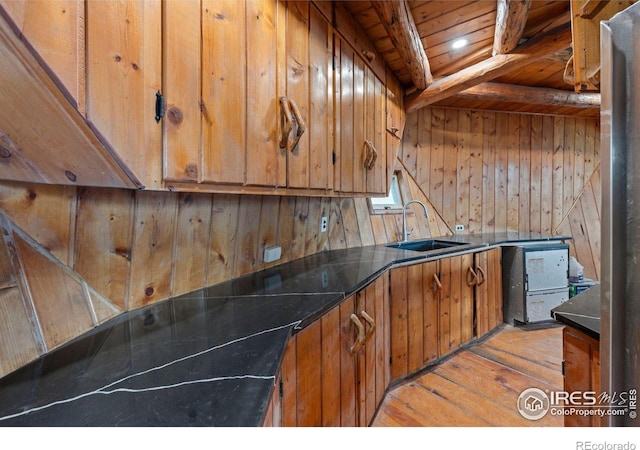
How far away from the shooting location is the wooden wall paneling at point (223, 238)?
1255mm

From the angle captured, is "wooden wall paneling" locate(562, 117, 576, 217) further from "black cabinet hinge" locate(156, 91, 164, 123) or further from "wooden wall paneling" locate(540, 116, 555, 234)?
"black cabinet hinge" locate(156, 91, 164, 123)

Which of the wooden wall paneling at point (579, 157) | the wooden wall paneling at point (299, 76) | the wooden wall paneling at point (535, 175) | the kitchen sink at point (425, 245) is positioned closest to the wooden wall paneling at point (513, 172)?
the wooden wall paneling at point (535, 175)

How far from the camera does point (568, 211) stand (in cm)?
363

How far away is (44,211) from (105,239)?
0.17m

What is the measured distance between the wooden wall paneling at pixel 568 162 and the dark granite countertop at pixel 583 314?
3.27m

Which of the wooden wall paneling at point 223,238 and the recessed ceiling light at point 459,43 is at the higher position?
the recessed ceiling light at point 459,43

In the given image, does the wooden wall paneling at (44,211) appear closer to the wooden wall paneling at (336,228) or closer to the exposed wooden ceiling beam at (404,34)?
the wooden wall paneling at (336,228)

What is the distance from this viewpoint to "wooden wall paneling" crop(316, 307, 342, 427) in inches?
41.8

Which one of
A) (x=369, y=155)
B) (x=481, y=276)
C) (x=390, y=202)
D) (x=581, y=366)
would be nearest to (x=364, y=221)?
(x=390, y=202)

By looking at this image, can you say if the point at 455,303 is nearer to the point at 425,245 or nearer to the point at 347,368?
the point at 425,245

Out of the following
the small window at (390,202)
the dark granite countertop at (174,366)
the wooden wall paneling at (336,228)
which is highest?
the small window at (390,202)

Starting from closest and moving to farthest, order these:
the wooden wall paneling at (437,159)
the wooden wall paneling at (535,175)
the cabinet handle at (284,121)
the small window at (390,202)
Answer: the cabinet handle at (284,121) → the small window at (390,202) → the wooden wall paneling at (437,159) → the wooden wall paneling at (535,175)

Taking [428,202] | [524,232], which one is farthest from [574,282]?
[428,202]

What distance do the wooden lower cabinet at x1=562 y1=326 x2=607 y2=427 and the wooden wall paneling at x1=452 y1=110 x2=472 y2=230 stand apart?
8.00ft
